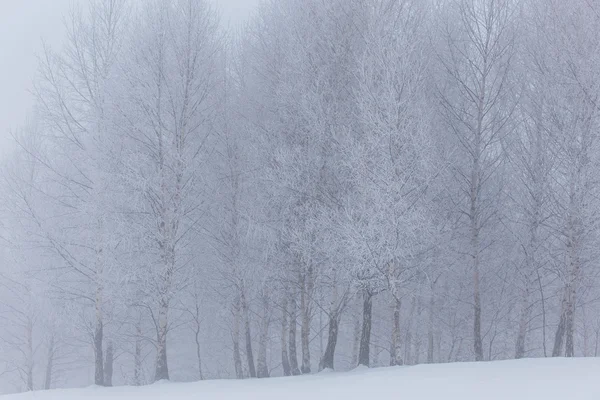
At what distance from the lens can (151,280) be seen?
13.7 meters

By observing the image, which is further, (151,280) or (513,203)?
(513,203)

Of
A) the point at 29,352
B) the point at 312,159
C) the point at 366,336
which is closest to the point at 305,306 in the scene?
the point at 366,336

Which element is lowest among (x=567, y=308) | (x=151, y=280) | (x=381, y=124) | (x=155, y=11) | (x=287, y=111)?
(x=567, y=308)

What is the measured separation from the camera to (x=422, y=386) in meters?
9.00

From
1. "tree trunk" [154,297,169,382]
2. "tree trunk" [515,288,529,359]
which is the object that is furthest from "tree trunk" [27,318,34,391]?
"tree trunk" [515,288,529,359]

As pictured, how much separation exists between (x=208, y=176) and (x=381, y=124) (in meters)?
5.86

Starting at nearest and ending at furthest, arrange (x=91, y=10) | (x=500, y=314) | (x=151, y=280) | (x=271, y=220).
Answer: (x=151, y=280), (x=271, y=220), (x=91, y=10), (x=500, y=314)

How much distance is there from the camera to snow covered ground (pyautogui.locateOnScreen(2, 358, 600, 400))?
26.4ft

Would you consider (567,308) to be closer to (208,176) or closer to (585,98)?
(585,98)

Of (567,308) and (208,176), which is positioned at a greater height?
(208,176)

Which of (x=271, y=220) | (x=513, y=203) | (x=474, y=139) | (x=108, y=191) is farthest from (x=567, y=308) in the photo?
(x=108, y=191)

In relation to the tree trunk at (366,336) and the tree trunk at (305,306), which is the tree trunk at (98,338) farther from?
the tree trunk at (366,336)

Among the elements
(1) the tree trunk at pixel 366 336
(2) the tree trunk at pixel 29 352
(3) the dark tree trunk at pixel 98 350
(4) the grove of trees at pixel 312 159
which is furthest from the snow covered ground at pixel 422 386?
(2) the tree trunk at pixel 29 352

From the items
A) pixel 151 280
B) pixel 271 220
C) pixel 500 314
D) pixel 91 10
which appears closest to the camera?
pixel 151 280
